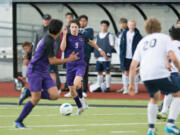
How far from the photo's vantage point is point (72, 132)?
9344 mm

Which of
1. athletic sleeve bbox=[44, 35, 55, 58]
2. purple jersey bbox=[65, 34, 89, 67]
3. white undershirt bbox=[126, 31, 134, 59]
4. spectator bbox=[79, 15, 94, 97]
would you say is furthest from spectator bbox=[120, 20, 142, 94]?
athletic sleeve bbox=[44, 35, 55, 58]

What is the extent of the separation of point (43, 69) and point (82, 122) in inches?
52.7

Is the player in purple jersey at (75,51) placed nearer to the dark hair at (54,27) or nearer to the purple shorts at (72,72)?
the purple shorts at (72,72)

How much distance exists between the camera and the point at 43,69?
10.1m

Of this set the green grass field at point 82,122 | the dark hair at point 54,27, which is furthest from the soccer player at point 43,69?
the green grass field at point 82,122

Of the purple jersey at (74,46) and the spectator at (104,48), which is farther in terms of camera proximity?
the spectator at (104,48)

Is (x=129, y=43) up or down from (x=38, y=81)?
up

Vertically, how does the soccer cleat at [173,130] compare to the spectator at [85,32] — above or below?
below

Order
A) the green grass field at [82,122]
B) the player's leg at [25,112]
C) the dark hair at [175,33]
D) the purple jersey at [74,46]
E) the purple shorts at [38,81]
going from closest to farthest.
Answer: the green grass field at [82,122]
the player's leg at [25,112]
the purple shorts at [38,81]
the dark hair at [175,33]
the purple jersey at [74,46]

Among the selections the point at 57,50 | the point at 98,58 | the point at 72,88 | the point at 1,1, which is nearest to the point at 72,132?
the point at 72,88

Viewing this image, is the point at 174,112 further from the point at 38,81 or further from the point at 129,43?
the point at 129,43

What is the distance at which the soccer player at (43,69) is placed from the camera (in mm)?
9789

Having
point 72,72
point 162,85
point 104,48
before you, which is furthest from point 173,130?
point 104,48

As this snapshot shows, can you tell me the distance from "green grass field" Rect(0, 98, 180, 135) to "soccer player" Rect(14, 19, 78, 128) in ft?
1.55
